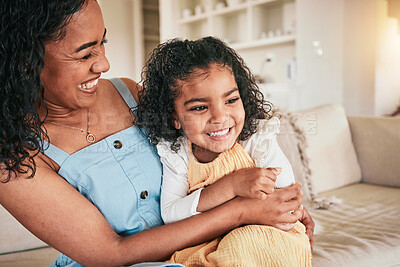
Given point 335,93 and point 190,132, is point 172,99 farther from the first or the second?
point 335,93

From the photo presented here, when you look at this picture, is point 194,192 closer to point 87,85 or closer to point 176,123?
point 176,123

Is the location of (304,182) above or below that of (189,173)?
below

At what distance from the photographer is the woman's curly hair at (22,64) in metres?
0.85

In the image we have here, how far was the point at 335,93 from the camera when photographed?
429 cm

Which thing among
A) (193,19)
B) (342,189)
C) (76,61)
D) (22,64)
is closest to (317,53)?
(193,19)

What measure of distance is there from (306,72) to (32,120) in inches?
144

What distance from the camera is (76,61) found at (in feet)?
3.09

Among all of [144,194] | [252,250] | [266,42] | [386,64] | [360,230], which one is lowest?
[360,230]

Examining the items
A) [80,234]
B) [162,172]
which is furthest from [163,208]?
[80,234]

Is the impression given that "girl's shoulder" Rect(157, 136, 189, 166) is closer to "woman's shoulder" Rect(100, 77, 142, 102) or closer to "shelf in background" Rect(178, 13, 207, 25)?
"woman's shoulder" Rect(100, 77, 142, 102)

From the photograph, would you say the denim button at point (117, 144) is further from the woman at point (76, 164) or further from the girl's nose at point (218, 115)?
the girl's nose at point (218, 115)

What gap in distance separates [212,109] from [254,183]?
260 millimetres

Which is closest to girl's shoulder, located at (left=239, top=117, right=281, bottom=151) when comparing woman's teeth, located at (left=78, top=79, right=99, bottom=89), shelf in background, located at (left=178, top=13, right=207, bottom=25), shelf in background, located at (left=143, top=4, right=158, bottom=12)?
woman's teeth, located at (left=78, top=79, right=99, bottom=89)

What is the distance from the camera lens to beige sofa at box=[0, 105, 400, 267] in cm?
143
